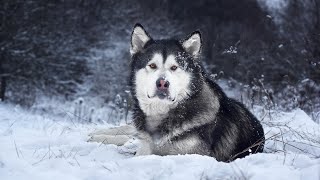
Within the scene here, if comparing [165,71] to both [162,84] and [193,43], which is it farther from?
[193,43]

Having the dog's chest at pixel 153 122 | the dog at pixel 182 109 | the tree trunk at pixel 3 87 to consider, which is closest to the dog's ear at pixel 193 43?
the dog at pixel 182 109

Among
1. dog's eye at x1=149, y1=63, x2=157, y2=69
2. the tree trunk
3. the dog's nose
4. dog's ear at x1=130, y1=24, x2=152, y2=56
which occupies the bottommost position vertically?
the tree trunk

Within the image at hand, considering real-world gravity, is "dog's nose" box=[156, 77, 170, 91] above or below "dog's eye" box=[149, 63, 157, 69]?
below

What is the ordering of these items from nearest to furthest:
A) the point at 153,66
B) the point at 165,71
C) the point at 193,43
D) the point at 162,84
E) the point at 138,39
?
the point at 162,84
the point at 165,71
the point at 153,66
the point at 193,43
the point at 138,39

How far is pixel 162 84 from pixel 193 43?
0.72 meters

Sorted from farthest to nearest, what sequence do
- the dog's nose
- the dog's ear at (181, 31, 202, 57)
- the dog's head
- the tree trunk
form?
1. the tree trunk
2. the dog's ear at (181, 31, 202, 57)
3. the dog's head
4. the dog's nose

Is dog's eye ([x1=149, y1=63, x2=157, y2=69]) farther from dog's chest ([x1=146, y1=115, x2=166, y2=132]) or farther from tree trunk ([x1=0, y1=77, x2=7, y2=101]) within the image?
tree trunk ([x1=0, y1=77, x2=7, y2=101])

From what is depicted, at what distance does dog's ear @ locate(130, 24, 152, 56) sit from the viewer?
5.14 m

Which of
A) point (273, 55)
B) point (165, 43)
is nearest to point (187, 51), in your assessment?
point (165, 43)

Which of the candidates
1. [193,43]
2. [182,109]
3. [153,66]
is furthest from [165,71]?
[193,43]

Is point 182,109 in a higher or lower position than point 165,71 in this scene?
lower

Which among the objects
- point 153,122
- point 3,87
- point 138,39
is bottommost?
point 3,87

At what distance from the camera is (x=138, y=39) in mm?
5207

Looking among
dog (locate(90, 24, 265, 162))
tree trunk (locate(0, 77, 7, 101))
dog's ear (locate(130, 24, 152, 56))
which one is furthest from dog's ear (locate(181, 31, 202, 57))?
tree trunk (locate(0, 77, 7, 101))
